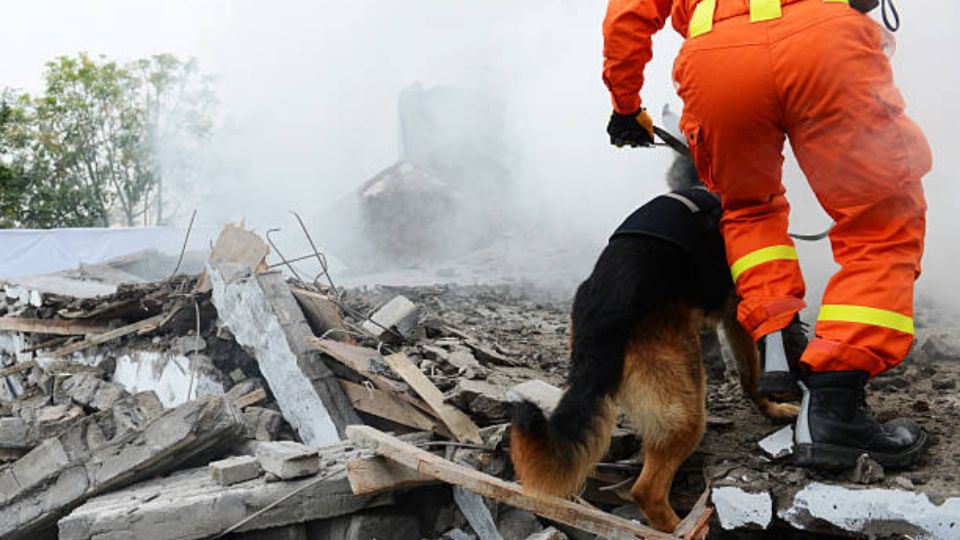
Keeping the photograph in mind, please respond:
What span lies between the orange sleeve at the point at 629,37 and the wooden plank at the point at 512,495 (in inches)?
51.2

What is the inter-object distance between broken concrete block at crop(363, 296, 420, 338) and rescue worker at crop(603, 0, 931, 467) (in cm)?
198

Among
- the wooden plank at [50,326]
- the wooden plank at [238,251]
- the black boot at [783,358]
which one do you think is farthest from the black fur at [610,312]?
the wooden plank at [50,326]

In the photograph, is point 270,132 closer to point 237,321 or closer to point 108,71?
point 108,71

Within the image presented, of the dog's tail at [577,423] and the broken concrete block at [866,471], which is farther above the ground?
the dog's tail at [577,423]

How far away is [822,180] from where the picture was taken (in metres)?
2.02

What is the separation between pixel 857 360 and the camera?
1925mm

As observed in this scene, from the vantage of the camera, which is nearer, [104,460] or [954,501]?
[954,501]

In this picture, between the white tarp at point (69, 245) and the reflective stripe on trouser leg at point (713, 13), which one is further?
the white tarp at point (69, 245)

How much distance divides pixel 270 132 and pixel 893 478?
1709cm

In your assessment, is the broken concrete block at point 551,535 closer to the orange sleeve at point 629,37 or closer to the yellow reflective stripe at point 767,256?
the yellow reflective stripe at point 767,256

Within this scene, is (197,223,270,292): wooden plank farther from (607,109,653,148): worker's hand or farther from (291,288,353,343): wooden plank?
(607,109,653,148): worker's hand

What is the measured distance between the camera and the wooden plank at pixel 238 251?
4.43 m

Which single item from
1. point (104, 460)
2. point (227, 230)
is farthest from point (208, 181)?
point (104, 460)

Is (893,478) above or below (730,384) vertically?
above
